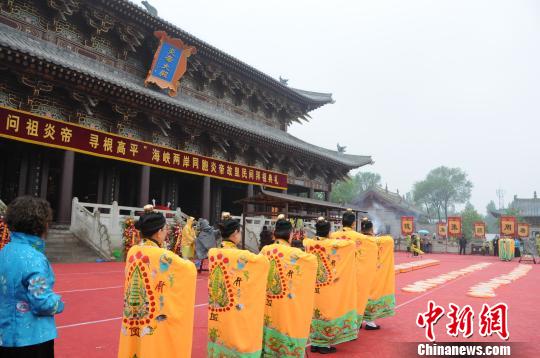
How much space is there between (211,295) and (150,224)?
851mm

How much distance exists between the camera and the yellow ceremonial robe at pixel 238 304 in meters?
3.06

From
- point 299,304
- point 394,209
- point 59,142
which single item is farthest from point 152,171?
point 394,209

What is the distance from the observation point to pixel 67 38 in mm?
13047

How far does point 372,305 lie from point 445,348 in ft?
3.68

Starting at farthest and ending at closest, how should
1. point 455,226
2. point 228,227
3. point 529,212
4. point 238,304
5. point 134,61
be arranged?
point 529,212, point 455,226, point 134,61, point 228,227, point 238,304

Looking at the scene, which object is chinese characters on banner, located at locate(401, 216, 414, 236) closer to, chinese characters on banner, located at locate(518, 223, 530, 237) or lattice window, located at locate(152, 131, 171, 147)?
chinese characters on banner, located at locate(518, 223, 530, 237)

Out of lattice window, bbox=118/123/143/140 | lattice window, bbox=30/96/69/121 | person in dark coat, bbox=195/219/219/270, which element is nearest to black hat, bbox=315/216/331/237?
person in dark coat, bbox=195/219/219/270

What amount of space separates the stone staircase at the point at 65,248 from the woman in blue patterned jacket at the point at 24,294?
29.7 ft

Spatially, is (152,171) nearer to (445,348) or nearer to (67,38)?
(67,38)

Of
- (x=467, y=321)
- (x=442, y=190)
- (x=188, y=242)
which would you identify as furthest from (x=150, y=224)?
(x=442, y=190)

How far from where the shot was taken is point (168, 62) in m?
15.0

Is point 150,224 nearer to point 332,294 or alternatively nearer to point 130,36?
point 332,294

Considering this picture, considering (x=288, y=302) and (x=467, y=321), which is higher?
(x=288, y=302)

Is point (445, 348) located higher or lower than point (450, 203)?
lower
